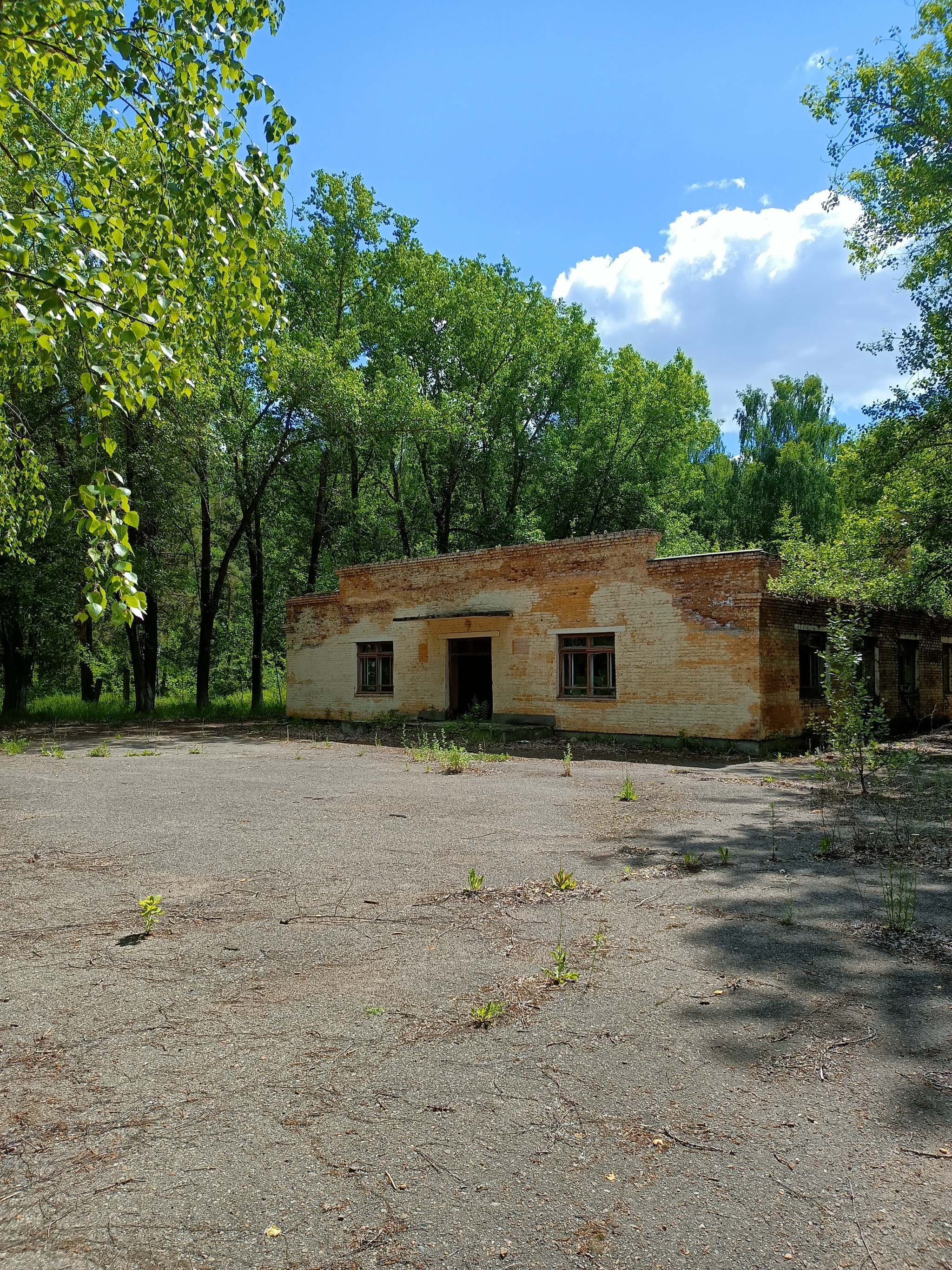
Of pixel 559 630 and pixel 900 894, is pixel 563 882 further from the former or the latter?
pixel 559 630

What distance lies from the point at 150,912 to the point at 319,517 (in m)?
24.8

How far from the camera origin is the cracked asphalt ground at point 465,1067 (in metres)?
2.29

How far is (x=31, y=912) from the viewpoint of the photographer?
5.19m

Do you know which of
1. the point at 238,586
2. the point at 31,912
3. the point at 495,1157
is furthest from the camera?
the point at 238,586

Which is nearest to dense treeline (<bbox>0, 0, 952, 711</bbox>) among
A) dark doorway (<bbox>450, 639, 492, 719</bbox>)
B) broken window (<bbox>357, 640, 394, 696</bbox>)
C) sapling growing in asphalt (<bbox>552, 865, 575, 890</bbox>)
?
sapling growing in asphalt (<bbox>552, 865, 575, 890</bbox>)

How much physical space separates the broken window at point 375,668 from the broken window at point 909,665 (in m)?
13.3

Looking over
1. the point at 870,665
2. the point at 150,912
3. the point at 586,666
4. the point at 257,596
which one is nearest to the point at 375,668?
the point at 586,666

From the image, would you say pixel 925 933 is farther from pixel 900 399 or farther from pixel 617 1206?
pixel 900 399

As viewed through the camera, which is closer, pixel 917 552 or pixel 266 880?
pixel 266 880

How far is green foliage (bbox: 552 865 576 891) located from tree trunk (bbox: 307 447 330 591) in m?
22.8

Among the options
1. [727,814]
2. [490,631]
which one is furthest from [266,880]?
[490,631]

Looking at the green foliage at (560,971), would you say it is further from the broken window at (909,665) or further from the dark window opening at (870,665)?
the broken window at (909,665)

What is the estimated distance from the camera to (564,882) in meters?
5.72

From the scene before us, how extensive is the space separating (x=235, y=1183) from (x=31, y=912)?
137 inches
